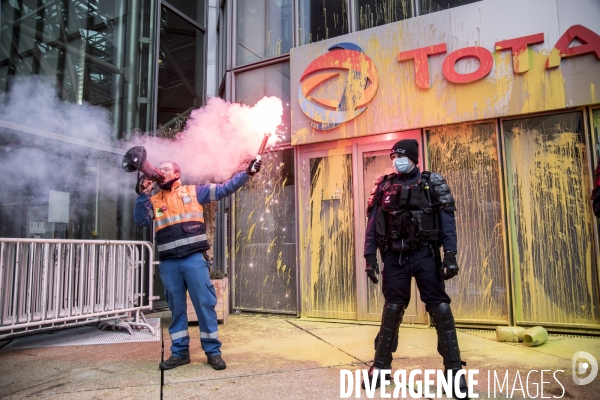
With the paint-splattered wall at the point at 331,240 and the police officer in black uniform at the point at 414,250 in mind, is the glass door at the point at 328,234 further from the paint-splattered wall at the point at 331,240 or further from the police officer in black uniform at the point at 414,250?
the police officer in black uniform at the point at 414,250

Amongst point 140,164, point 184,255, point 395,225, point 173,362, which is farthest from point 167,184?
point 395,225

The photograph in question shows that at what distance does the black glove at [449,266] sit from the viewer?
3.20 m

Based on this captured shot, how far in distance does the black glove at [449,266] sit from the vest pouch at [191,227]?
221cm

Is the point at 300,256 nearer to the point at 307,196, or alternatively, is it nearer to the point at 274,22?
the point at 307,196

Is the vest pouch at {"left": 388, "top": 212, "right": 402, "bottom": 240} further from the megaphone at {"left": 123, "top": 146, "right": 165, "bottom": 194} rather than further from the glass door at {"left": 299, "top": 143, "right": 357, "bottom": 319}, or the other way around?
the glass door at {"left": 299, "top": 143, "right": 357, "bottom": 319}

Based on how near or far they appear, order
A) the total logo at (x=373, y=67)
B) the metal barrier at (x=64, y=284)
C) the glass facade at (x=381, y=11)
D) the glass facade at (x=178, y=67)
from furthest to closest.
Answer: the glass facade at (x=178, y=67) → the glass facade at (x=381, y=11) → the total logo at (x=373, y=67) → the metal barrier at (x=64, y=284)

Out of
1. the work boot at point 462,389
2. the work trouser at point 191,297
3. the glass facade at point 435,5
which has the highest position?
the glass facade at point 435,5

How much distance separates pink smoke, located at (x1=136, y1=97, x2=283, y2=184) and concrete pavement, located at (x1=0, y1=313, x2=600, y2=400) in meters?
2.31

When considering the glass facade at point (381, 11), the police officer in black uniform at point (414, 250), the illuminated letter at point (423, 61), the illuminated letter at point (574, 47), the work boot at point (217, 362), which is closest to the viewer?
the police officer in black uniform at point (414, 250)

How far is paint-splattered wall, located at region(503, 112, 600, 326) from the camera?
510 cm

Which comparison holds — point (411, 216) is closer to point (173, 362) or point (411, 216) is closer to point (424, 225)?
point (424, 225)

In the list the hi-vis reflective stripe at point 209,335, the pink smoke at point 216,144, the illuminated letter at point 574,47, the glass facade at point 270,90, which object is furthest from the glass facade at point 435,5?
the hi-vis reflective stripe at point 209,335

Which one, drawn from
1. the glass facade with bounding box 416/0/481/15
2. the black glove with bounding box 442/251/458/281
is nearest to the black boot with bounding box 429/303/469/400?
the black glove with bounding box 442/251/458/281

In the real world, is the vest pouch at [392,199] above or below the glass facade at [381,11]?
below
